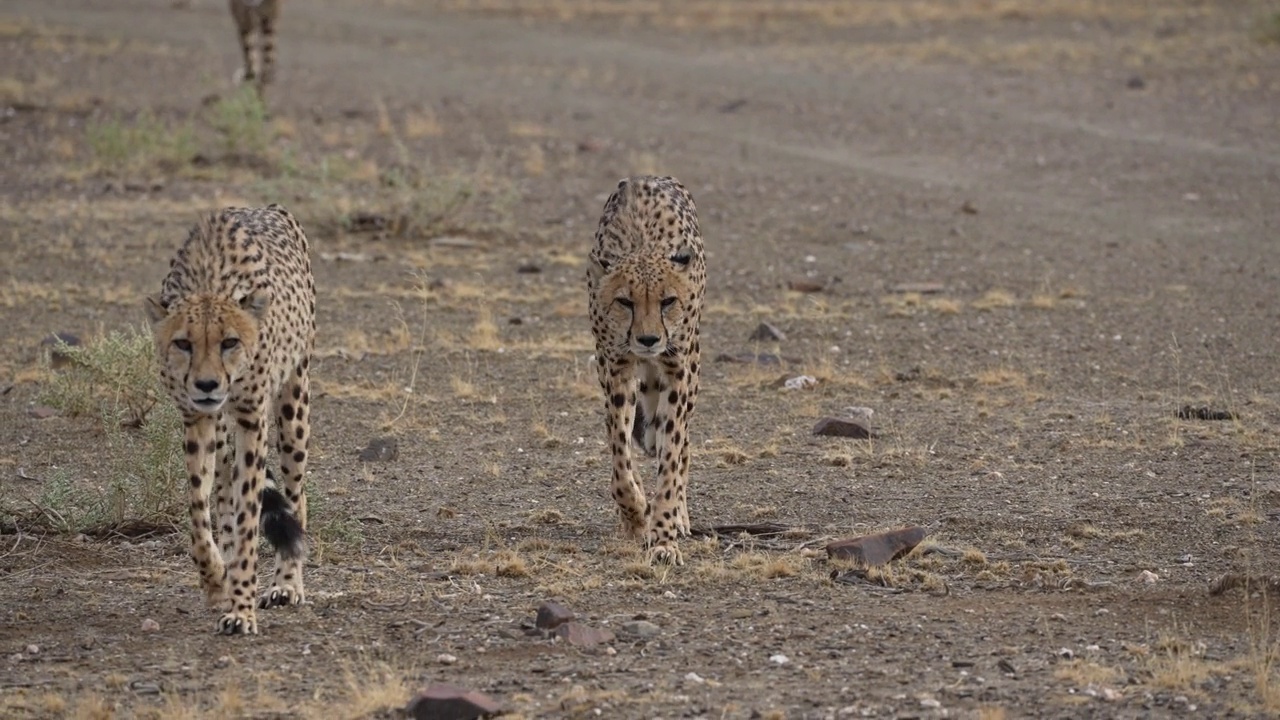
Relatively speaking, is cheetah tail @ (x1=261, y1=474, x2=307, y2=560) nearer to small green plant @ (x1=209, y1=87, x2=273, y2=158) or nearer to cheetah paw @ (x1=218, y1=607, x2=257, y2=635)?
cheetah paw @ (x1=218, y1=607, x2=257, y2=635)

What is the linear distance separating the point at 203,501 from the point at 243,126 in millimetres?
11958

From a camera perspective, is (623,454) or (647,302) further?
(623,454)

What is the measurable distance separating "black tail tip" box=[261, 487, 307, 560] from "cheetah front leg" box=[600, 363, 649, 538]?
148 centimetres

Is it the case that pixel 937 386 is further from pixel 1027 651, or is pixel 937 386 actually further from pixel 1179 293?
pixel 1027 651

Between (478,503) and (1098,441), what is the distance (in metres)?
3.08

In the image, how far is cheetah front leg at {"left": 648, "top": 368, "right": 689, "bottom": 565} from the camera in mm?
7863

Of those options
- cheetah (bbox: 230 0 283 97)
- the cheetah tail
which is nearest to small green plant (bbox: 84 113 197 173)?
cheetah (bbox: 230 0 283 97)

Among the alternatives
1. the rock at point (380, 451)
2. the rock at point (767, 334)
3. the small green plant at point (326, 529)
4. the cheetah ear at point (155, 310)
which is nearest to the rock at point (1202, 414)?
the rock at point (767, 334)

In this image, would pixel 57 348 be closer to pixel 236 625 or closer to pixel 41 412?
pixel 41 412

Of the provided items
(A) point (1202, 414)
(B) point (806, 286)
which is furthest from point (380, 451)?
(B) point (806, 286)

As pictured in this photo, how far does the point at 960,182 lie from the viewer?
17.8m

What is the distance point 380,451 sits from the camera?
9.57 m

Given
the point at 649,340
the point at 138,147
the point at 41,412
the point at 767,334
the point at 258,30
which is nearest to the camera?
the point at 649,340

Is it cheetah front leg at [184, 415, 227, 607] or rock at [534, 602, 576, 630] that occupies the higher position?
cheetah front leg at [184, 415, 227, 607]
